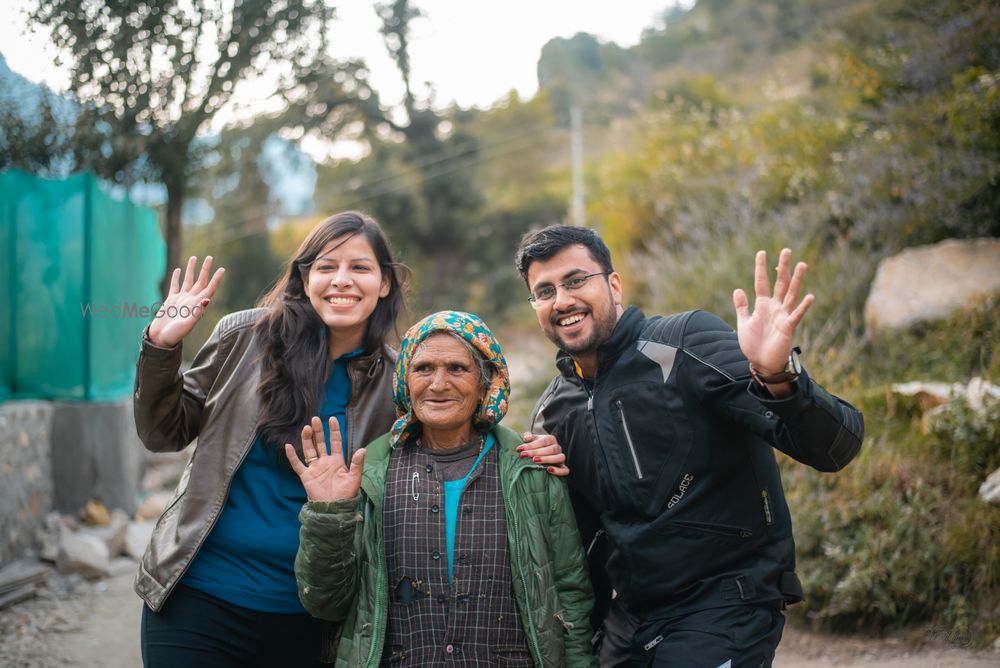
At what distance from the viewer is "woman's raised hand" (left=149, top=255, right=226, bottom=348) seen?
9.16 feet

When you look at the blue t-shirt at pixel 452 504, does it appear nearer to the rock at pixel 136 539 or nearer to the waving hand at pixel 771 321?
the waving hand at pixel 771 321

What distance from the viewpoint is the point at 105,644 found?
191 inches

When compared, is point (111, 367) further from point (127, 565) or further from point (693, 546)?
point (693, 546)

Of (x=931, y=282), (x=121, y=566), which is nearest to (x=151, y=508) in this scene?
(x=121, y=566)

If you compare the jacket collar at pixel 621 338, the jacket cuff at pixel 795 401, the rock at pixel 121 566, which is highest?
the jacket collar at pixel 621 338

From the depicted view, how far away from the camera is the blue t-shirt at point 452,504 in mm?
2666

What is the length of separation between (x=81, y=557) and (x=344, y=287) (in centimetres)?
397

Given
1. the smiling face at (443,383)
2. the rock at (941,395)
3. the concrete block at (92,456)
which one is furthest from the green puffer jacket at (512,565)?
the concrete block at (92,456)

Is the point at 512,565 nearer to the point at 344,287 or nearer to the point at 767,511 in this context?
the point at 767,511

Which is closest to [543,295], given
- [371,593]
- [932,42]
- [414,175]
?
[371,593]

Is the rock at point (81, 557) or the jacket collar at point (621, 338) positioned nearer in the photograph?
the jacket collar at point (621, 338)

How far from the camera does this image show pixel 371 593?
2.63m

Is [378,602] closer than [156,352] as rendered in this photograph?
Yes

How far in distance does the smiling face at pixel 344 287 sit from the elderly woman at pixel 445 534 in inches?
13.5
